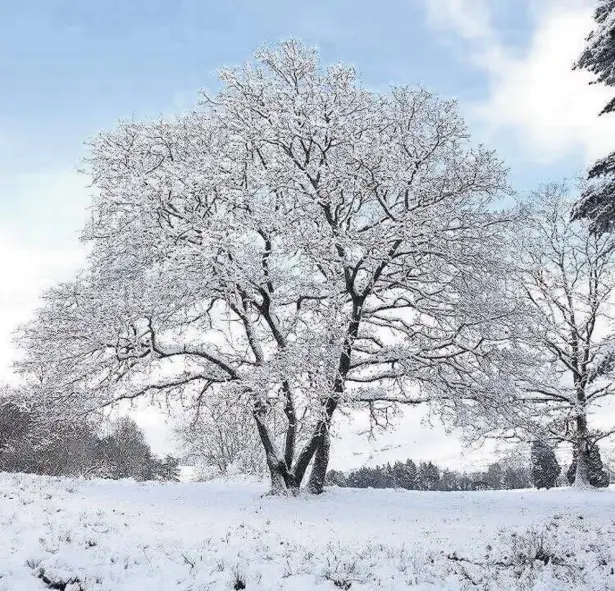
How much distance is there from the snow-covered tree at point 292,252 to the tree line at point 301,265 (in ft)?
0.19

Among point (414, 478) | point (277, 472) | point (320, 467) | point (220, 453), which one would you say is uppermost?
point (220, 453)

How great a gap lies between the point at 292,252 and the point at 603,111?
8010mm

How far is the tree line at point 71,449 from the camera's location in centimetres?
2107

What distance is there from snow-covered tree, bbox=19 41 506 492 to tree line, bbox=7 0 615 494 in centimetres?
6

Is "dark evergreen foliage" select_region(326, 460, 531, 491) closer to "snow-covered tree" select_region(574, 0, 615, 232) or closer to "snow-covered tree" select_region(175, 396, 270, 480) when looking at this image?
"snow-covered tree" select_region(175, 396, 270, 480)

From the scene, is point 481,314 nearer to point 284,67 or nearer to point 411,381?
point 411,381

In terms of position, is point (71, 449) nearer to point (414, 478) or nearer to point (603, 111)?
point (603, 111)

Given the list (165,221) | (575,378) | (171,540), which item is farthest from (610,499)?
(165,221)

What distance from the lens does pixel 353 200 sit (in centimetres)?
1559

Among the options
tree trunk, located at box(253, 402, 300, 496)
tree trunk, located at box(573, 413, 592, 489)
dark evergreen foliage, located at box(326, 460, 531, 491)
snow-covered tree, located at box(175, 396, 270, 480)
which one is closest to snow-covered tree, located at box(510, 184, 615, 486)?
tree trunk, located at box(573, 413, 592, 489)

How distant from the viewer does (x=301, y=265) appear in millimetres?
15203

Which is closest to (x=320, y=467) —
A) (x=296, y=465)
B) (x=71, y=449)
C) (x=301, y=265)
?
(x=296, y=465)

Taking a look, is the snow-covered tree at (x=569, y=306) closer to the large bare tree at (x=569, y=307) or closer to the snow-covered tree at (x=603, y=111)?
the large bare tree at (x=569, y=307)

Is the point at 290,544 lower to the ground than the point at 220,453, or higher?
lower
